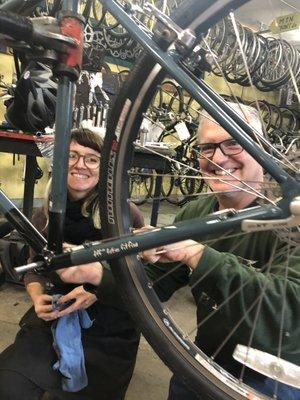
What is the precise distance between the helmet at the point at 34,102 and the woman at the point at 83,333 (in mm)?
366

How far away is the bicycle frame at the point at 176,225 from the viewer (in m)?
0.56

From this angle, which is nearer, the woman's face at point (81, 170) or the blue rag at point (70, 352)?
the blue rag at point (70, 352)

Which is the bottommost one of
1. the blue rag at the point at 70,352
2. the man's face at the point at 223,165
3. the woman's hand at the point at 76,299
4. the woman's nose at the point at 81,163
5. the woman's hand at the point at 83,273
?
the blue rag at the point at 70,352

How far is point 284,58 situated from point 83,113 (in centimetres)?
384

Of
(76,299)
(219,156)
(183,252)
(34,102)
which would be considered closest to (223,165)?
(219,156)

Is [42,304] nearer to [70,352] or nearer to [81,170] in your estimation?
[70,352]

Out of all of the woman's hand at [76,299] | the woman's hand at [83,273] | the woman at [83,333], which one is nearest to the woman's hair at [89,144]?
the woman at [83,333]

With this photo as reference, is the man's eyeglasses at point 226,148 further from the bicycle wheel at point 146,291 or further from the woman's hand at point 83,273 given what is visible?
the woman's hand at point 83,273

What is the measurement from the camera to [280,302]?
0.67 meters

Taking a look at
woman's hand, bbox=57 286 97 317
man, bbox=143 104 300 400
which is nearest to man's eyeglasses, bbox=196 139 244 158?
man, bbox=143 104 300 400

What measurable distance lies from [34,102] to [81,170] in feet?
1.71

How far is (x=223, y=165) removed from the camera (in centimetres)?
88

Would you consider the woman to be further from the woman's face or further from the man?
the man

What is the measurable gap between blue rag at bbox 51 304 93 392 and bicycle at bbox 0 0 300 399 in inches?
14.6
